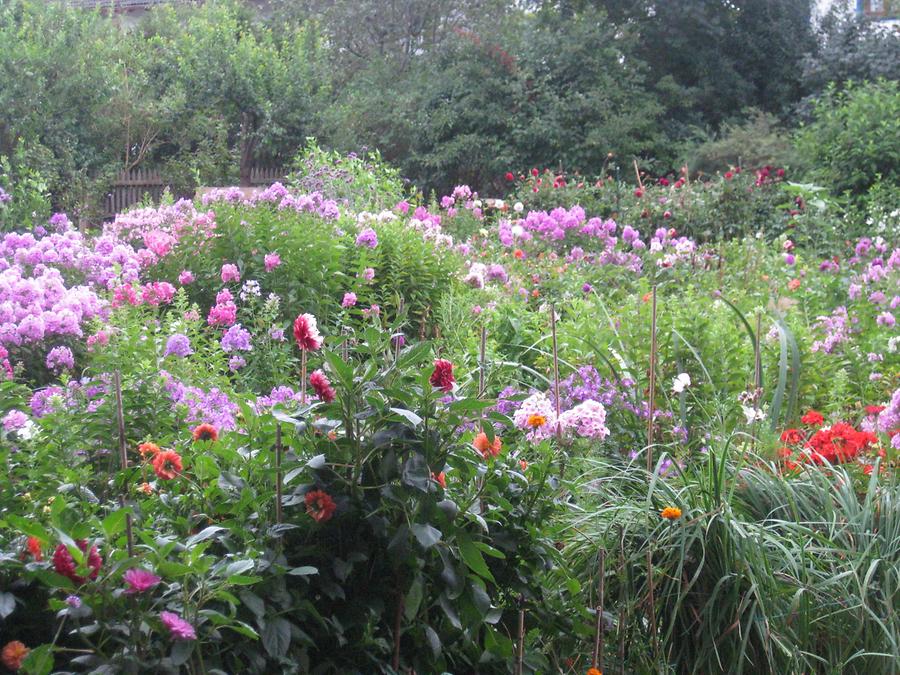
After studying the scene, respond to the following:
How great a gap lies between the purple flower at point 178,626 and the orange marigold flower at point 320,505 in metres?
0.37

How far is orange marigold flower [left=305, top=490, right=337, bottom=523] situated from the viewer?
1.77 m

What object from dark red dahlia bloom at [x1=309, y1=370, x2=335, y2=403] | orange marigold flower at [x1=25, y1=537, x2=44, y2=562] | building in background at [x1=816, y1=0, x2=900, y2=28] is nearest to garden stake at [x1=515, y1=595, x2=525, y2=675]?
dark red dahlia bloom at [x1=309, y1=370, x2=335, y2=403]

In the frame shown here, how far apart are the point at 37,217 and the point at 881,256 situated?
22.8 ft

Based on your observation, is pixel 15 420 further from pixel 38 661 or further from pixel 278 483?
pixel 38 661

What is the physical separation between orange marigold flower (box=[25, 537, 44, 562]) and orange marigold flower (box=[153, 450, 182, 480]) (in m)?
0.31

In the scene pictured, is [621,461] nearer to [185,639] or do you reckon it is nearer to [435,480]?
[435,480]

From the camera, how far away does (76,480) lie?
74.4 inches

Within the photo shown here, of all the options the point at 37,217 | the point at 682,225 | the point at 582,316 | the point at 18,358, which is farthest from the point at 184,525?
the point at 682,225

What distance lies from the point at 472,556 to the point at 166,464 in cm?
59

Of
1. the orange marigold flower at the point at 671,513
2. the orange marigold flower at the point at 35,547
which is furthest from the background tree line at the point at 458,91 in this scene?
the orange marigold flower at the point at 35,547

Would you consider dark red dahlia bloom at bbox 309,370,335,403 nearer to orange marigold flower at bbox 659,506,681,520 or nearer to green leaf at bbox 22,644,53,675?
green leaf at bbox 22,644,53,675

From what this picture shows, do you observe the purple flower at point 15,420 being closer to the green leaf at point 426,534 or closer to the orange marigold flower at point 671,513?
the green leaf at point 426,534

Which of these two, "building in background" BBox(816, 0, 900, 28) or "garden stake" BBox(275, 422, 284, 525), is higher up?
"building in background" BBox(816, 0, 900, 28)

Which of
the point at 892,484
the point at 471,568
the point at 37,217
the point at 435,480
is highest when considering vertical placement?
the point at 435,480
